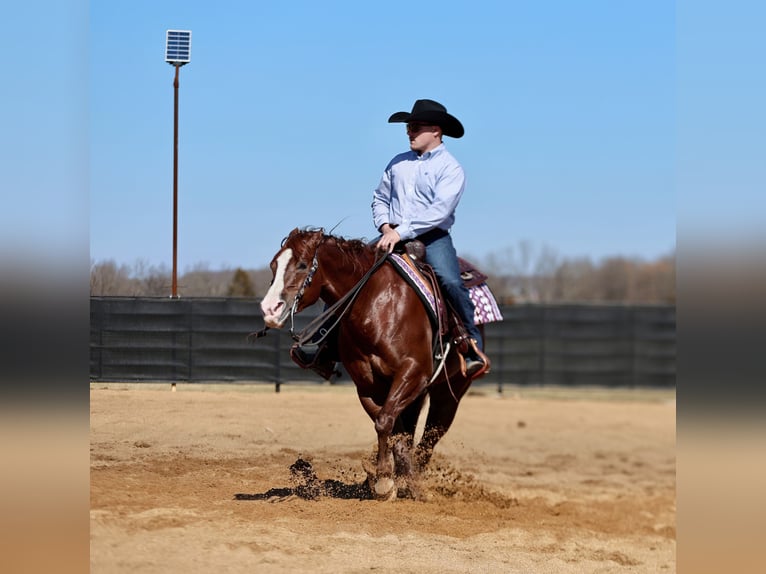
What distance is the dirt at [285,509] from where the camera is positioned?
4.48 metres

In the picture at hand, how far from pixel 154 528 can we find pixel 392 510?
1.57m

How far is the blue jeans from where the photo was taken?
6074mm

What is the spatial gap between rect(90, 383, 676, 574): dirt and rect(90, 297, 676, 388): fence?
16cm

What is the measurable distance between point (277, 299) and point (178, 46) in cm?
132

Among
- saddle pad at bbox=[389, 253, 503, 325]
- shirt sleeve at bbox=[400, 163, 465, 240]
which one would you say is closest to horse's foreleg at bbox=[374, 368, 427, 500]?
saddle pad at bbox=[389, 253, 503, 325]

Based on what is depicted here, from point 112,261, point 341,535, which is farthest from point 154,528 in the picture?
point 112,261

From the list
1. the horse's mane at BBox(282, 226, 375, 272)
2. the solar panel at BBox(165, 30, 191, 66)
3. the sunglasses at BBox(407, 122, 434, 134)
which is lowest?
the horse's mane at BBox(282, 226, 375, 272)

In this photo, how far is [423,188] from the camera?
18.9 feet

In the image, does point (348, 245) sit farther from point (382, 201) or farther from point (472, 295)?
point (472, 295)

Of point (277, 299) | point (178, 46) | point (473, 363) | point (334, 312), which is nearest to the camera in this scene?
point (178, 46)

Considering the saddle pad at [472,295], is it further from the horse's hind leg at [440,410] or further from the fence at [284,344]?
the fence at [284,344]

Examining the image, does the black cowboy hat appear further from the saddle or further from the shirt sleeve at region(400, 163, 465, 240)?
the saddle

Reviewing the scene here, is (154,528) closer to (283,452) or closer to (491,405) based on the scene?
(283,452)

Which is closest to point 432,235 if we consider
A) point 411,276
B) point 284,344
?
point 411,276
